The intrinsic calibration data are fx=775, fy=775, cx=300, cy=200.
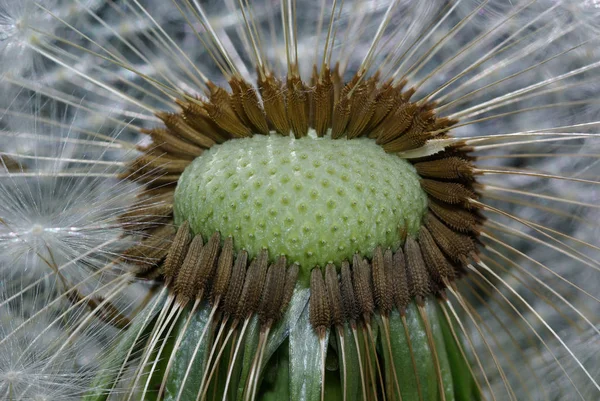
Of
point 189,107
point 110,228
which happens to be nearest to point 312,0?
point 189,107

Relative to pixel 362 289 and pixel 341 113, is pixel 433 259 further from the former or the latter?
pixel 341 113

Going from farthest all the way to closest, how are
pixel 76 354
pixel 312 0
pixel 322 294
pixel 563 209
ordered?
1. pixel 312 0
2. pixel 563 209
3. pixel 76 354
4. pixel 322 294

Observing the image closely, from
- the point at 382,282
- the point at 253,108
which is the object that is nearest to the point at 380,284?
the point at 382,282

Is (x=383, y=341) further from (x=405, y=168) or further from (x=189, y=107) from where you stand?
(x=189, y=107)

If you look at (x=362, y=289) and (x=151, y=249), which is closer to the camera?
(x=362, y=289)

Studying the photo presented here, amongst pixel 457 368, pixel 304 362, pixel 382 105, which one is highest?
pixel 382 105

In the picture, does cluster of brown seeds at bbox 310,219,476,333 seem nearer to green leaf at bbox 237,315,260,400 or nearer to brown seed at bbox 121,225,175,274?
green leaf at bbox 237,315,260,400

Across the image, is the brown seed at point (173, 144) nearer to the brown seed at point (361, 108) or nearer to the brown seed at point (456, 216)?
the brown seed at point (361, 108)
